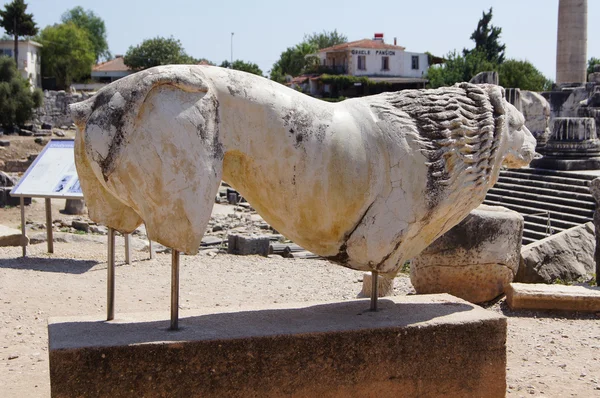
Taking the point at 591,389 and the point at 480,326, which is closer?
the point at 480,326

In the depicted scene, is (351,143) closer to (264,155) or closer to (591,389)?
(264,155)

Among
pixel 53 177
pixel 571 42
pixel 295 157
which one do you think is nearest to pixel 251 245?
pixel 53 177

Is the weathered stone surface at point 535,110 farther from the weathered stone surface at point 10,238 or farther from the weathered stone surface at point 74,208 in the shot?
the weathered stone surface at point 10,238

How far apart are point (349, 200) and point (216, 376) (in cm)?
111

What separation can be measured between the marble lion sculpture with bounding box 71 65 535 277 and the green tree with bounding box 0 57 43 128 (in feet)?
107

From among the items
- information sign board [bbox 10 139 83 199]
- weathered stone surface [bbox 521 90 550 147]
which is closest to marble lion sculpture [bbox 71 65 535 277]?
information sign board [bbox 10 139 83 199]

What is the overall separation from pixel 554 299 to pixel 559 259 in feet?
4.24

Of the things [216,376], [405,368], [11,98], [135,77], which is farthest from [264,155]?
[11,98]

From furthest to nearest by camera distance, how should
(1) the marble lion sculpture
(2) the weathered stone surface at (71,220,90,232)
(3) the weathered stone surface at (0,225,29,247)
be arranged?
(2) the weathered stone surface at (71,220,90,232)
(3) the weathered stone surface at (0,225,29,247)
(1) the marble lion sculpture

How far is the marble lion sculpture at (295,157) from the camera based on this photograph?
343 centimetres

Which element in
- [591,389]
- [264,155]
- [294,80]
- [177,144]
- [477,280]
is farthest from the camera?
[294,80]

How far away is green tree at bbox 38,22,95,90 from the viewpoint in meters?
51.8

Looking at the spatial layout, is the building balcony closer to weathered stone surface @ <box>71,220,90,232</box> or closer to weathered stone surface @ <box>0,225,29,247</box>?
weathered stone surface @ <box>71,220,90,232</box>

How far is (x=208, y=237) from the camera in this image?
43.6 ft
